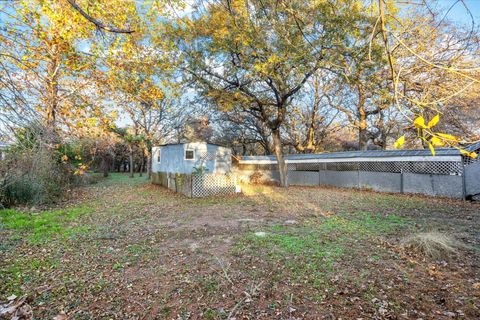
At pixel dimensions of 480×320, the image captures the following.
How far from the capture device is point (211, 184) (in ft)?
34.9

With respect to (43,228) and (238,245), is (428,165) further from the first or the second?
(43,228)

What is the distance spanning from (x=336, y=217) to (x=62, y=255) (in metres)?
5.84

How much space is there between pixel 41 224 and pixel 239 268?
509 cm

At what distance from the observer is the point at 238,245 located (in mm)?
4262

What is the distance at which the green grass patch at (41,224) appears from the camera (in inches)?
192

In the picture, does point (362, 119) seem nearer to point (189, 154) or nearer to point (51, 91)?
point (189, 154)

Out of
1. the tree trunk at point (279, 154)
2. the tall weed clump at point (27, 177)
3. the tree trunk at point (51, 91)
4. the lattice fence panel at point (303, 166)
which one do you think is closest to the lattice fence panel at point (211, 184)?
the tree trunk at point (279, 154)

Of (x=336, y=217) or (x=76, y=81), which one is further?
(x=336, y=217)

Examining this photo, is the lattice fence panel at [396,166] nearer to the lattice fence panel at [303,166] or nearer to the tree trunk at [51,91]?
the lattice fence panel at [303,166]

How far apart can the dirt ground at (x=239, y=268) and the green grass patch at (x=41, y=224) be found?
4cm

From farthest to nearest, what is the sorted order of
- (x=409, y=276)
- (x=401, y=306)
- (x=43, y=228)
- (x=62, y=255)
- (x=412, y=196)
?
1. (x=412, y=196)
2. (x=43, y=228)
3. (x=62, y=255)
4. (x=409, y=276)
5. (x=401, y=306)

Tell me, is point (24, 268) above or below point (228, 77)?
below

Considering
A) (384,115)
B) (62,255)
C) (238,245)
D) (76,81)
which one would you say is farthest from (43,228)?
(384,115)

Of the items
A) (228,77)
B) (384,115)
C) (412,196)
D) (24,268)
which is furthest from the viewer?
(384,115)
